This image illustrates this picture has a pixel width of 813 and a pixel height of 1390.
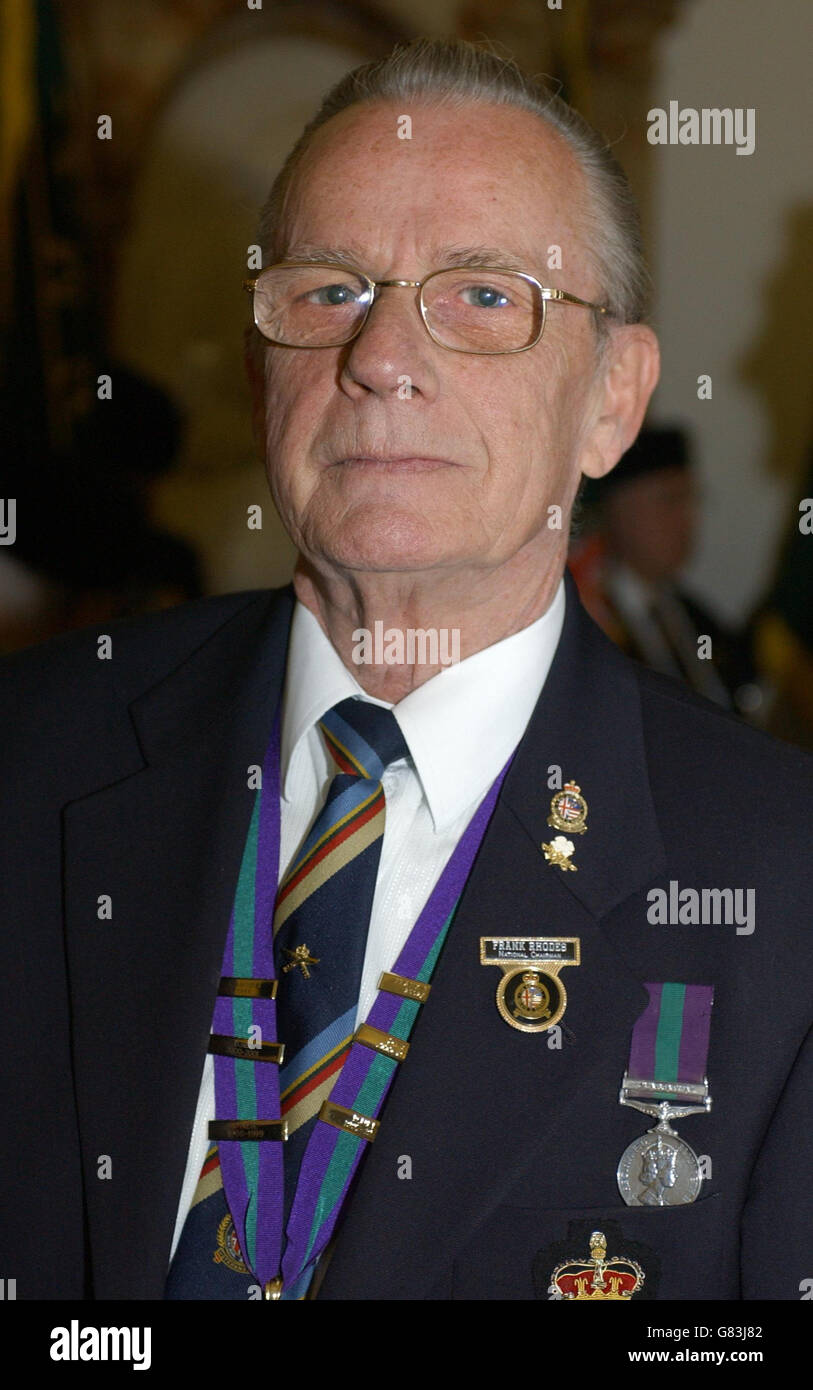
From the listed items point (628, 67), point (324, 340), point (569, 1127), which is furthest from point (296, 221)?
point (628, 67)

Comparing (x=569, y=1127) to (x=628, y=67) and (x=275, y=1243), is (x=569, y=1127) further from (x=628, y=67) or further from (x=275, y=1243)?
(x=628, y=67)

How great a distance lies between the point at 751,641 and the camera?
12.9 feet

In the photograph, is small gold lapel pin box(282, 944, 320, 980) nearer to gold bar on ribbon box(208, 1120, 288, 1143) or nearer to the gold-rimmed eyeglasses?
gold bar on ribbon box(208, 1120, 288, 1143)

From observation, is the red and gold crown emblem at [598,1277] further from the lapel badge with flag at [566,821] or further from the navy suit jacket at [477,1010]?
the lapel badge with flag at [566,821]

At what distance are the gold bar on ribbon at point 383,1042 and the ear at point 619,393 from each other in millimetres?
718

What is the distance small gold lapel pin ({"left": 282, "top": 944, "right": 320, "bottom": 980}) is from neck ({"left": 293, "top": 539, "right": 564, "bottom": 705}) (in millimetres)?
328

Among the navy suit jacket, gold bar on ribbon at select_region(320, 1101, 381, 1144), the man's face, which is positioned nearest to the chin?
the man's face

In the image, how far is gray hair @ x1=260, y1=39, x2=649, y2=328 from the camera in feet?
5.50

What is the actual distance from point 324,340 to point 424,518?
24 centimetres

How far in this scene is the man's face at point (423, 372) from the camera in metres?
1.57

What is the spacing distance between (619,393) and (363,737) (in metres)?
0.55

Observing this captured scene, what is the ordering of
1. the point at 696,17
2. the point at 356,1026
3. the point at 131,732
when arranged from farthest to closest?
the point at 696,17 → the point at 131,732 → the point at 356,1026

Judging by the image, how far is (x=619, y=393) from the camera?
1817mm

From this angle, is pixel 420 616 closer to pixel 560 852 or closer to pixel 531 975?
pixel 560 852
